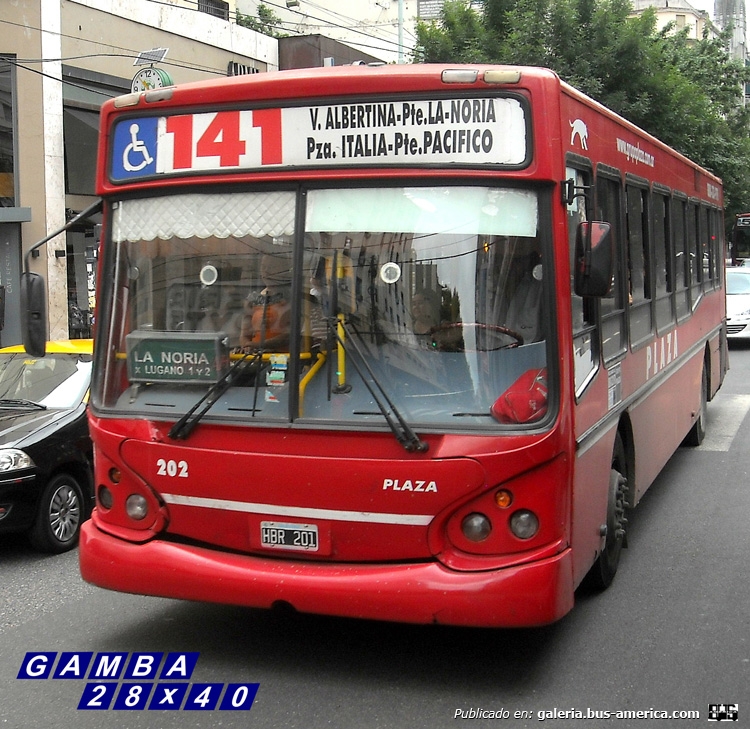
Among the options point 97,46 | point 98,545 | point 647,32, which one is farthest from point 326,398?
point 647,32

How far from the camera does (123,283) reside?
5.25 meters

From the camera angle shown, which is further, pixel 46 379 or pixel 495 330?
pixel 46 379

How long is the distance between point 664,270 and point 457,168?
13.7 feet

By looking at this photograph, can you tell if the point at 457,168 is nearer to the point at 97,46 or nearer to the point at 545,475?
the point at 545,475

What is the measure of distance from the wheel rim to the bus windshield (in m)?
2.65

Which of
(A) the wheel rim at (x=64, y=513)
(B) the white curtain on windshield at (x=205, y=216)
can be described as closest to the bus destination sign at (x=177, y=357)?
(B) the white curtain on windshield at (x=205, y=216)

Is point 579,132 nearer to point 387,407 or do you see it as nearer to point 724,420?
point 387,407

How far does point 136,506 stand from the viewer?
5.09 metres

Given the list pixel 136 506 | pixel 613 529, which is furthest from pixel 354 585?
pixel 613 529

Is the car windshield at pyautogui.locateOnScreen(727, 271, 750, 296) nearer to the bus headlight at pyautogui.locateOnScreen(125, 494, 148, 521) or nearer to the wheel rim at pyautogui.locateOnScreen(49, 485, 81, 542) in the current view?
the wheel rim at pyautogui.locateOnScreen(49, 485, 81, 542)

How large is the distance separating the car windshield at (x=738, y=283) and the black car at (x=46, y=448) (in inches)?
690

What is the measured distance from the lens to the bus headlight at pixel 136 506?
16.6 ft

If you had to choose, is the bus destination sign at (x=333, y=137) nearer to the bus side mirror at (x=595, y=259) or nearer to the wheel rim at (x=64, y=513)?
the bus side mirror at (x=595, y=259)

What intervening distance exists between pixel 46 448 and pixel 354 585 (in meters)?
3.42
